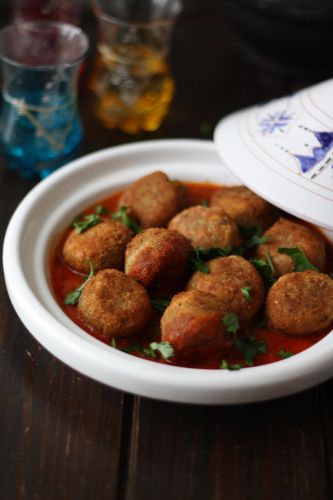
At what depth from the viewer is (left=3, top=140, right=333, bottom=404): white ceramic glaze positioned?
1392 mm

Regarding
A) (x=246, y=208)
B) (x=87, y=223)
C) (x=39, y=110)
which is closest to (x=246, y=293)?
(x=246, y=208)

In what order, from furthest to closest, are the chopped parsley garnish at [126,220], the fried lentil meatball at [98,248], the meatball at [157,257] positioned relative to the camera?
the chopped parsley garnish at [126,220], the fried lentil meatball at [98,248], the meatball at [157,257]

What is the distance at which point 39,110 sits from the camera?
2123 mm

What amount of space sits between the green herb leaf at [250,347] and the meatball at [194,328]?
0.23ft

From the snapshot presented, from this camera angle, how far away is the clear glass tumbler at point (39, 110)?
2127 mm

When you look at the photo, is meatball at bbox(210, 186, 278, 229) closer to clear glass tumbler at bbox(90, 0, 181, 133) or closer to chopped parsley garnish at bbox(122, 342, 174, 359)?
chopped parsley garnish at bbox(122, 342, 174, 359)

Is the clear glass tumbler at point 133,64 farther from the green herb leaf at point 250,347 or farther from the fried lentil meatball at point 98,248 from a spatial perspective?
the green herb leaf at point 250,347

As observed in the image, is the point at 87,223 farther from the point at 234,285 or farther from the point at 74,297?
the point at 234,285

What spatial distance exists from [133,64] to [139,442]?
1.42m

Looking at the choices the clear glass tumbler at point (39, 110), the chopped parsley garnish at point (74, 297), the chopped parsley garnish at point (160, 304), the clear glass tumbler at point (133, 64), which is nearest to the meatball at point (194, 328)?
the chopped parsley garnish at point (160, 304)

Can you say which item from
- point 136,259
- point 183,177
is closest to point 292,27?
point 183,177

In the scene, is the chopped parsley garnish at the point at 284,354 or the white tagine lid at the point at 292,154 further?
the white tagine lid at the point at 292,154

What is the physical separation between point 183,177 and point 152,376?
2.71ft

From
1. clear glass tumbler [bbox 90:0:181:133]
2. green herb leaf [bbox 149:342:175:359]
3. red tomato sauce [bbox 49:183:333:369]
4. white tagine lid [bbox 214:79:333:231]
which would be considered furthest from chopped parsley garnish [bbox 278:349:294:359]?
clear glass tumbler [bbox 90:0:181:133]
